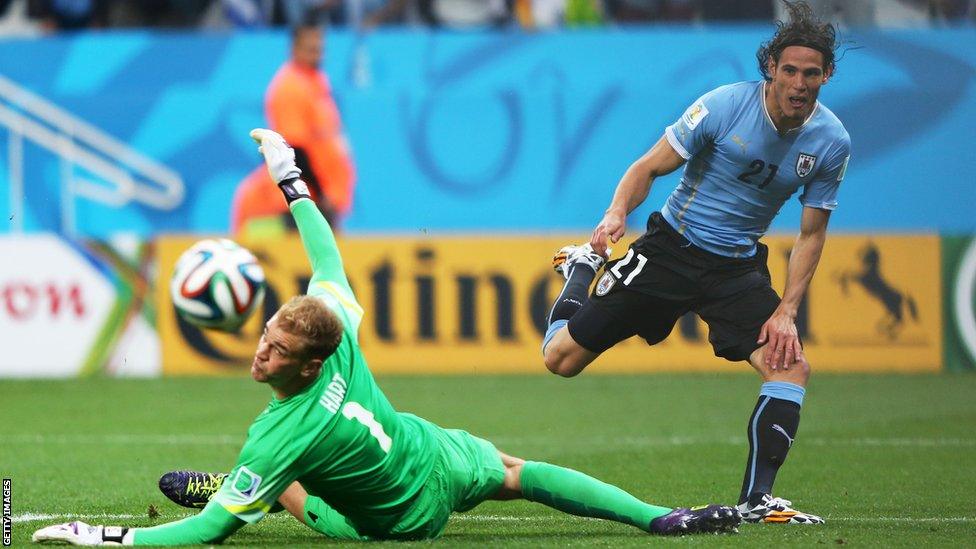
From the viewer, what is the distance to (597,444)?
34.9 ft

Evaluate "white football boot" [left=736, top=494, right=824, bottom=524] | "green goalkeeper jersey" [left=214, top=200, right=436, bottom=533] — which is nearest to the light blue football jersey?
"white football boot" [left=736, top=494, right=824, bottom=524]

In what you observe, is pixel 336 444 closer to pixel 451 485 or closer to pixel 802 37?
pixel 451 485

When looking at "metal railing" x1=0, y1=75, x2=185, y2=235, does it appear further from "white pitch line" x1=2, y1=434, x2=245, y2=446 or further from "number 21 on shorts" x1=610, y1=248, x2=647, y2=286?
"number 21 on shorts" x1=610, y1=248, x2=647, y2=286

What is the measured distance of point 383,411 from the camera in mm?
6312

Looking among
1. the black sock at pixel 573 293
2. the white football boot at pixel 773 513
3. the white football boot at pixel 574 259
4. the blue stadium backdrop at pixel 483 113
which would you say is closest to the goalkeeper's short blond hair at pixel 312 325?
the white football boot at pixel 773 513

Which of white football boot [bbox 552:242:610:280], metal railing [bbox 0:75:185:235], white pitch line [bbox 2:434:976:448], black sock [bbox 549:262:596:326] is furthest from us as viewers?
metal railing [bbox 0:75:185:235]

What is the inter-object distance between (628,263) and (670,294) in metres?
0.28

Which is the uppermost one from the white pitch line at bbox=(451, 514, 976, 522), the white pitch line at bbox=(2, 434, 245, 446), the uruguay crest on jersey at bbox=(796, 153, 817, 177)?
the uruguay crest on jersey at bbox=(796, 153, 817, 177)

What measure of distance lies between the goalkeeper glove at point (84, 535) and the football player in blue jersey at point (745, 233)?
2482 millimetres

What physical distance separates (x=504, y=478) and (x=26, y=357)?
977cm

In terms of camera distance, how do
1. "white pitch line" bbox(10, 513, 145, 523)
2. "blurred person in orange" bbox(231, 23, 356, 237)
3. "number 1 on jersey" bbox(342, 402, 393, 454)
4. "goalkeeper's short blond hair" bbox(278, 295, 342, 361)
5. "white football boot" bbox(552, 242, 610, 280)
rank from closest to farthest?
"goalkeeper's short blond hair" bbox(278, 295, 342, 361) < "number 1 on jersey" bbox(342, 402, 393, 454) < "white pitch line" bbox(10, 513, 145, 523) < "white football boot" bbox(552, 242, 610, 280) < "blurred person in orange" bbox(231, 23, 356, 237)

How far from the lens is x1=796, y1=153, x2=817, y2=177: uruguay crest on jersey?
7402mm

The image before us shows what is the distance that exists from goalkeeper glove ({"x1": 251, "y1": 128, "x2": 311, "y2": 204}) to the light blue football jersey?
1.83 metres

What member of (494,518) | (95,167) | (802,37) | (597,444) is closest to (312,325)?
(494,518)
